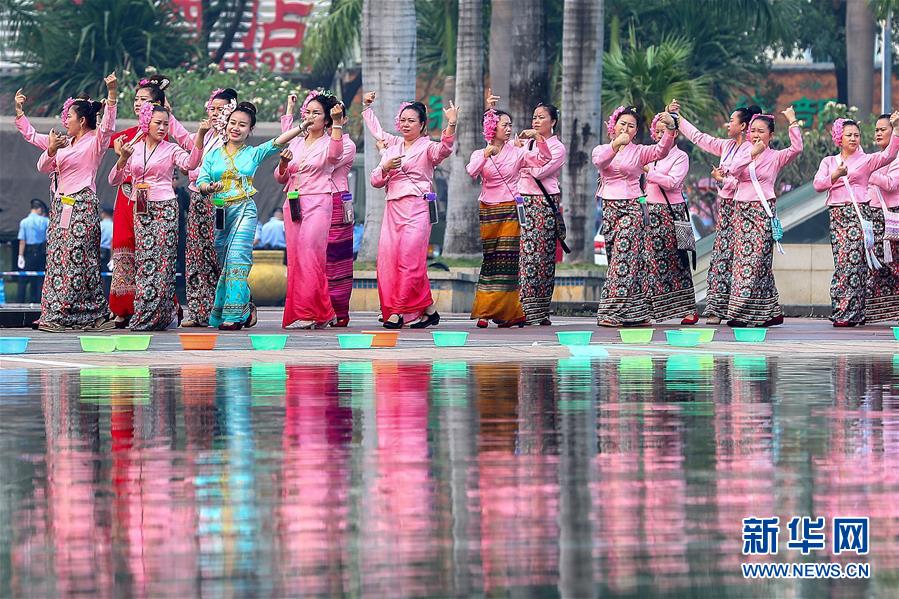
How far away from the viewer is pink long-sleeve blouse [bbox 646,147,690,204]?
22.4 metres

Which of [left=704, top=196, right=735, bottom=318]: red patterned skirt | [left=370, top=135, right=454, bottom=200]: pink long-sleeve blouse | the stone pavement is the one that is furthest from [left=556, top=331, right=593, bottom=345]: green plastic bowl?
[left=704, top=196, right=735, bottom=318]: red patterned skirt

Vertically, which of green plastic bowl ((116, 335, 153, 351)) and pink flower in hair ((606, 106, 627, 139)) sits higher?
pink flower in hair ((606, 106, 627, 139))

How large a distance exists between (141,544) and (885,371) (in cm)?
894

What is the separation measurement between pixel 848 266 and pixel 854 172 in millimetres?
947

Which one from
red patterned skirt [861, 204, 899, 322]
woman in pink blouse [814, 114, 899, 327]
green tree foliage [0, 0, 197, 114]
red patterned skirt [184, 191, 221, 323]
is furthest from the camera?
green tree foliage [0, 0, 197, 114]

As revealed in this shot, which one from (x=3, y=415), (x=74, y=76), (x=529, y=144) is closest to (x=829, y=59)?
(x=74, y=76)

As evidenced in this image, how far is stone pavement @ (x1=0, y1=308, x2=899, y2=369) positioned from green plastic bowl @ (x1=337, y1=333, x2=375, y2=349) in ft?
0.45

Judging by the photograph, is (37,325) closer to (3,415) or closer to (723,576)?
(3,415)

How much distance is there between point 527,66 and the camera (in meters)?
30.0

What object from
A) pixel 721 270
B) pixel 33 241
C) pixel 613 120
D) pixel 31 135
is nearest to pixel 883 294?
pixel 721 270

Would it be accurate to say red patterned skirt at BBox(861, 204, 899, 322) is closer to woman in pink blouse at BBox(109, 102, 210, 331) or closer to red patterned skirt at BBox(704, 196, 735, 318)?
red patterned skirt at BBox(704, 196, 735, 318)

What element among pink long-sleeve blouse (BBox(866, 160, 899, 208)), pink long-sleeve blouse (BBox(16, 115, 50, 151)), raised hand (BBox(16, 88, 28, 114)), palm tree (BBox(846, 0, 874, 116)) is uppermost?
palm tree (BBox(846, 0, 874, 116))

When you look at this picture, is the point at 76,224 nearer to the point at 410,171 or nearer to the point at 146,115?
the point at 146,115

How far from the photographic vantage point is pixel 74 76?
165 ft
